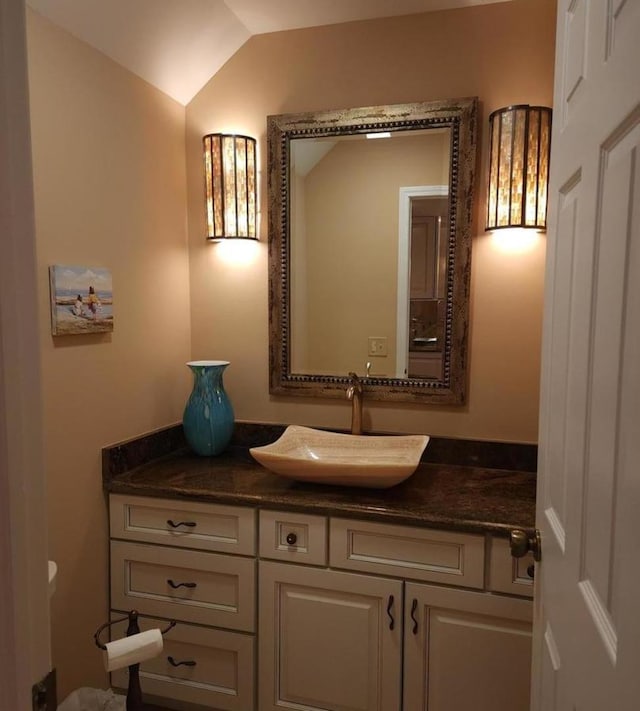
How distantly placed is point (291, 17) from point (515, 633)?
2258 millimetres

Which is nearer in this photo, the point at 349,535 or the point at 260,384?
the point at 349,535

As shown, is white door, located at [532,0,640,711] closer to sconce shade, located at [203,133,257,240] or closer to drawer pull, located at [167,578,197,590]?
drawer pull, located at [167,578,197,590]

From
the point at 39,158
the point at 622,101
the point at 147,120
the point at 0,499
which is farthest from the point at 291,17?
the point at 0,499

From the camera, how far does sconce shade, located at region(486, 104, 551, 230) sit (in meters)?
1.93

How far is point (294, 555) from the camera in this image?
1.81m

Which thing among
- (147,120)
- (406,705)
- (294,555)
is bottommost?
(406,705)

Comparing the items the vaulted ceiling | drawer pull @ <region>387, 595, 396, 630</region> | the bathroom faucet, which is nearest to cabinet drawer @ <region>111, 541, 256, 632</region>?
drawer pull @ <region>387, 595, 396, 630</region>

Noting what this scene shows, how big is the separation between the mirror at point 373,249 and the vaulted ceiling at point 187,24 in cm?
34

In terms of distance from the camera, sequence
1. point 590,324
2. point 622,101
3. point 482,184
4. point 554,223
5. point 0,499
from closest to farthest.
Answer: point 0,499 < point 622,101 < point 590,324 < point 554,223 < point 482,184

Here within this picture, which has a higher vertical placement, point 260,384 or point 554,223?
point 554,223

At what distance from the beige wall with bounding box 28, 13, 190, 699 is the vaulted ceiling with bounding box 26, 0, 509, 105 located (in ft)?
0.20

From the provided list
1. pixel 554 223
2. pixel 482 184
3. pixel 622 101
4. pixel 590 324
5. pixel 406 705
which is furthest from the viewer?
pixel 482 184

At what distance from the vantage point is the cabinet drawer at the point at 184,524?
6.10ft

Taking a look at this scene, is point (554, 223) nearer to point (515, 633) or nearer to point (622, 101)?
point (622, 101)
